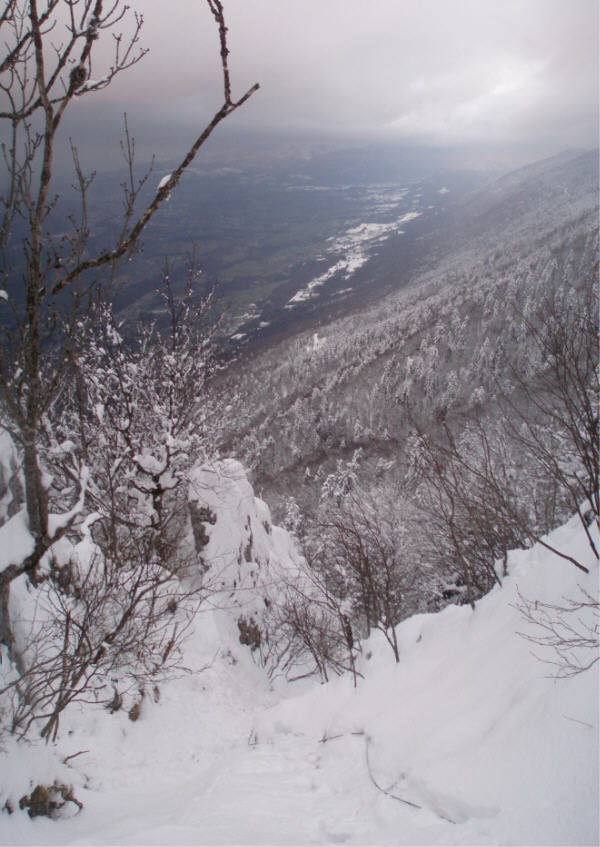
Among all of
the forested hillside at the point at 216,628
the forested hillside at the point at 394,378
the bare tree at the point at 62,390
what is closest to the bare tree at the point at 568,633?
the forested hillside at the point at 216,628

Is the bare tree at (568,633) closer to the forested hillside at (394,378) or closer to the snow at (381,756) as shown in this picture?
the snow at (381,756)

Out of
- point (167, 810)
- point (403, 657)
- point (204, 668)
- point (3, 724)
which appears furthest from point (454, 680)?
point (204, 668)

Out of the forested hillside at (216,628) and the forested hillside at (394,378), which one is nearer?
the forested hillside at (216,628)

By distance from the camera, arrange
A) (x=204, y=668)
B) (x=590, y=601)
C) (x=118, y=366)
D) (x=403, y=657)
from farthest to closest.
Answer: (x=118, y=366) → (x=204, y=668) → (x=403, y=657) → (x=590, y=601)

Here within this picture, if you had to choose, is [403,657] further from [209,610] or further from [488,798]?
[209,610]

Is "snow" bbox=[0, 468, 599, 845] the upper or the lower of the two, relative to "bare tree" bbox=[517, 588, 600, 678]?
lower

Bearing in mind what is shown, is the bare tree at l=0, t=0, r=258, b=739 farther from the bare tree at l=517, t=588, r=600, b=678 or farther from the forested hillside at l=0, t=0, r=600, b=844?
the bare tree at l=517, t=588, r=600, b=678

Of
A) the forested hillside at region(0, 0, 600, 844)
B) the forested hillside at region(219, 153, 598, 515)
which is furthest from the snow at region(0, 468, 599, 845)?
the forested hillside at region(219, 153, 598, 515)

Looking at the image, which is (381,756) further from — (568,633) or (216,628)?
(216,628)
